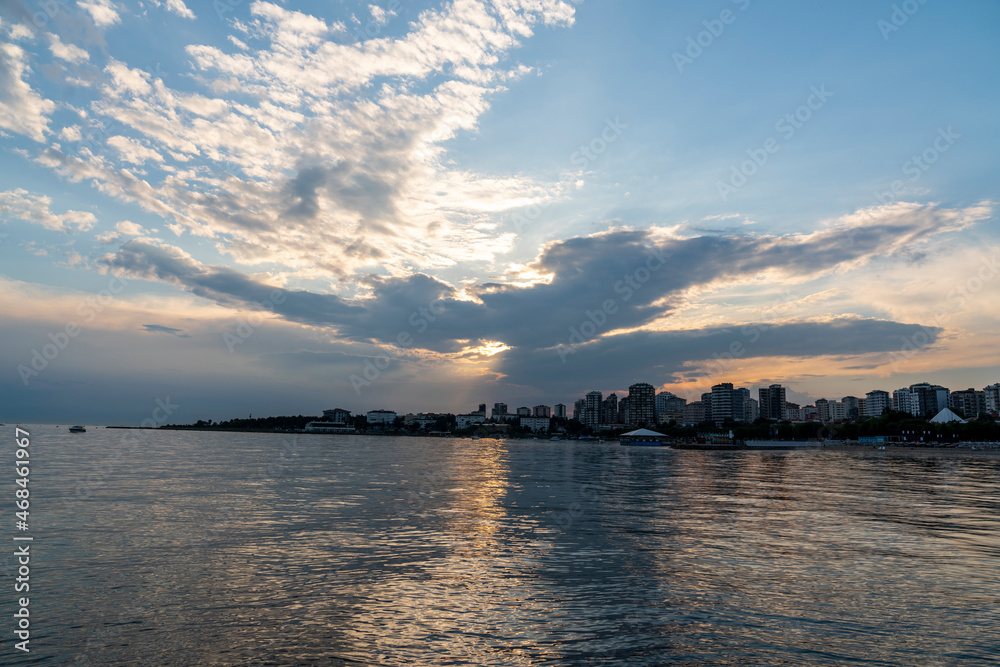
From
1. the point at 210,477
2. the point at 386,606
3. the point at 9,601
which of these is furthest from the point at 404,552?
the point at 210,477

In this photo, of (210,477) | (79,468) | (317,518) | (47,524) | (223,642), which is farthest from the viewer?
(79,468)

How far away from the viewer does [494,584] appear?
17.5 m

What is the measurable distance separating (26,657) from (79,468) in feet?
193

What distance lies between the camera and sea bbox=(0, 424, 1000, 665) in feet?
40.7

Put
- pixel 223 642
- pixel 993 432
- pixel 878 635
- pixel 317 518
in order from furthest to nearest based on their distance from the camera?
1. pixel 993 432
2. pixel 317 518
3. pixel 878 635
4. pixel 223 642

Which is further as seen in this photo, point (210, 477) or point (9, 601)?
point (210, 477)

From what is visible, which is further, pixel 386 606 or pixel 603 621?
pixel 386 606

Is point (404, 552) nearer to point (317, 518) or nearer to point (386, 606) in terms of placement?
point (386, 606)

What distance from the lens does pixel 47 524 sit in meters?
25.7

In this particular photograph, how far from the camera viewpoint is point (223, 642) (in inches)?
492

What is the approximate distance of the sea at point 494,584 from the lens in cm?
1241

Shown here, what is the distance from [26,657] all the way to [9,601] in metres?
4.94

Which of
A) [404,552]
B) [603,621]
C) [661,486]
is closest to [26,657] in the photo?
[404,552]

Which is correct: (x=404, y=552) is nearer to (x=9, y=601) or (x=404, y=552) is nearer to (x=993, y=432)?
(x=9, y=601)
